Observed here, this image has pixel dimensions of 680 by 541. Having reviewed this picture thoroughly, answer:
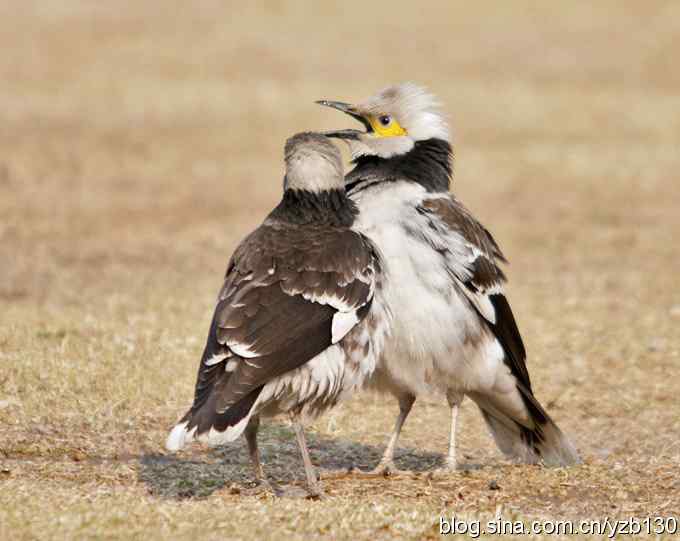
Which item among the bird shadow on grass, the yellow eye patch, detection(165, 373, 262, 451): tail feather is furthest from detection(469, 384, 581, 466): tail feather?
detection(165, 373, 262, 451): tail feather

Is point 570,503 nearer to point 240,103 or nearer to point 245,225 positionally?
point 245,225

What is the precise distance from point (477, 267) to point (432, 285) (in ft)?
1.39

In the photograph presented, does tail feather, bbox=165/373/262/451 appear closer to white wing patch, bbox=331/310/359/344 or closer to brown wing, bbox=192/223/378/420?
brown wing, bbox=192/223/378/420

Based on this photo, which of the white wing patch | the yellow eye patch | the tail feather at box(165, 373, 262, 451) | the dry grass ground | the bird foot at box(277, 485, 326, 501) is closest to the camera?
the tail feather at box(165, 373, 262, 451)

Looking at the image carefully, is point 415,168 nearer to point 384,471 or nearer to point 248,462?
point 384,471

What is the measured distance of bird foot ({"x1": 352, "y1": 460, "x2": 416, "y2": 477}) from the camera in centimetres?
769

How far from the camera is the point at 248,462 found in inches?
321

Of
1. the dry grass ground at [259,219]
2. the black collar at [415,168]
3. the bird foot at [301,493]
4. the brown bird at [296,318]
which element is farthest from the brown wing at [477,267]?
the bird foot at [301,493]

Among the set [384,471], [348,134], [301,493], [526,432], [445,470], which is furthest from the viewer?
[526,432]

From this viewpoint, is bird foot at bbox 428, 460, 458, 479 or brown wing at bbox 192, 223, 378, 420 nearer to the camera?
brown wing at bbox 192, 223, 378, 420

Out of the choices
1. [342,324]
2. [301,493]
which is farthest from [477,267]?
[301,493]

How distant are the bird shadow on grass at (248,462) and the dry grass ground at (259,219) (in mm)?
37

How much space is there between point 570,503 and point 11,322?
5.17 m

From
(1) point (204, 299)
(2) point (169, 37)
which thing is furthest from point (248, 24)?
(1) point (204, 299)
